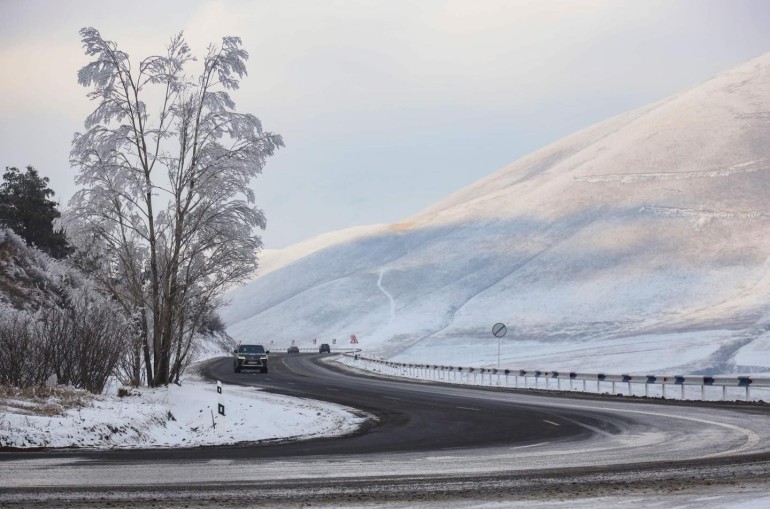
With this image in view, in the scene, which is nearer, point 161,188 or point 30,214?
point 161,188

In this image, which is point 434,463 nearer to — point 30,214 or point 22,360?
point 22,360

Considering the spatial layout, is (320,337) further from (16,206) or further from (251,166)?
(251,166)

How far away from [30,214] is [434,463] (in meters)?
53.5

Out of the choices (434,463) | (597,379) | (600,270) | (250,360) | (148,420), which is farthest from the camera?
(600,270)

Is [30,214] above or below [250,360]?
above

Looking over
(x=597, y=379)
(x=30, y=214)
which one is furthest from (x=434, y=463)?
(x=30, y=214)

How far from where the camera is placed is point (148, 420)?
69.4ft

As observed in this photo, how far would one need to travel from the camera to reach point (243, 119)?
31203 mm

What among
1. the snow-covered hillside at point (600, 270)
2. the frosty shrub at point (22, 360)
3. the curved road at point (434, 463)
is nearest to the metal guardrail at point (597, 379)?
the curved road at point (434, 463)

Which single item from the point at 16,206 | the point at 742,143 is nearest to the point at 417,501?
the point at 16,206

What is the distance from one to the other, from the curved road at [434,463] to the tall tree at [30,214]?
43.6 metres

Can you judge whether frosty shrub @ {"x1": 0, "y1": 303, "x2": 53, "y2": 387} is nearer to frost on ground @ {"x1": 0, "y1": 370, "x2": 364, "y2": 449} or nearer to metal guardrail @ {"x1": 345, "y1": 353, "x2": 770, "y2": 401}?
frost on ground @ {"x1": 0, "y1": 370, "x2": 364, "y2": 449}

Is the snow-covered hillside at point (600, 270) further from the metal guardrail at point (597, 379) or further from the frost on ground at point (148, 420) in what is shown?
the frost on ground at point (148, 420)

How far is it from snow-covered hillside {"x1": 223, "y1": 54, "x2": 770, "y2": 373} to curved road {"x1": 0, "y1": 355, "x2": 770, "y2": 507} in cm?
5918
